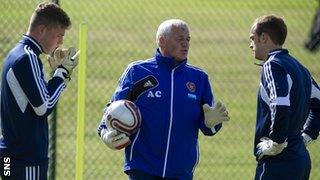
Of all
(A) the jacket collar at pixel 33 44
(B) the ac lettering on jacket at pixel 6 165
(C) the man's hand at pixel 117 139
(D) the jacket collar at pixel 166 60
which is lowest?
(B) the ac lettering on jacket at pixel 6 165

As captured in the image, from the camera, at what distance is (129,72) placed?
8.98 m

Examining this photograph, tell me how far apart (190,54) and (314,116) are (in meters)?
9.44

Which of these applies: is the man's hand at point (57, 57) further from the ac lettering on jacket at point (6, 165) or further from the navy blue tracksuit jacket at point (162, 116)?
the ac lettering on jacket at point (6, 165)

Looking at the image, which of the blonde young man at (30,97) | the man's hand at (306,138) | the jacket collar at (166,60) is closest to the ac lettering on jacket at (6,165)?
the blonde young man at (30,97)

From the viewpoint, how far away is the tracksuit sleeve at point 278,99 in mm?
8688

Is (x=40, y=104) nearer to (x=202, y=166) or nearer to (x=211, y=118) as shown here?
(x=211, y=118)

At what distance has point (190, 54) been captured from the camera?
61.9ft

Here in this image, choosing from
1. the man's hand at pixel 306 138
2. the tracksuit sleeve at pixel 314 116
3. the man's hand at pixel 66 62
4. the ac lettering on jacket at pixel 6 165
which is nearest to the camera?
the ac lettering on jacket at pixel 6 165

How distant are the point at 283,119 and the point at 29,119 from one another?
197cm

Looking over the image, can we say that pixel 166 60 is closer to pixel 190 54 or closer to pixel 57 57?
pixel 57 57

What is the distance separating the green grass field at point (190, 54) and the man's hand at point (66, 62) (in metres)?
2.79

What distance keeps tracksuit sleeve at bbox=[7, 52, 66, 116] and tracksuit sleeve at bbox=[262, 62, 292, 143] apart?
174 cm

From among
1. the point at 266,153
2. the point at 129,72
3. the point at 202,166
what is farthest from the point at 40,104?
the point at 202,166

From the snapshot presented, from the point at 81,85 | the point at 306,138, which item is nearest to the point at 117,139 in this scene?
the point at 81,85
